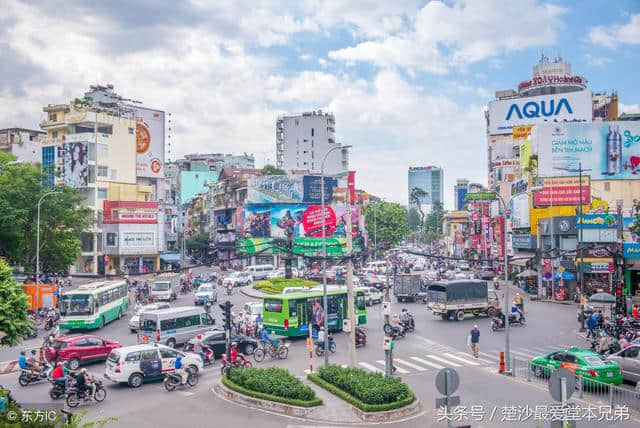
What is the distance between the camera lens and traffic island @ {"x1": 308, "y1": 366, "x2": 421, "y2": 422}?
58.3 feet

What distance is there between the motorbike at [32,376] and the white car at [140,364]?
2293mm

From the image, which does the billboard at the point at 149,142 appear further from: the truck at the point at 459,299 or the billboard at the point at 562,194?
the truck at the point at 459,299

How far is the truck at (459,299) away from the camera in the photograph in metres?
38.8

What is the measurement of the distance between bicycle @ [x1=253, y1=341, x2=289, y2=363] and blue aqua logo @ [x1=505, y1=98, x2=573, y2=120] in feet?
218

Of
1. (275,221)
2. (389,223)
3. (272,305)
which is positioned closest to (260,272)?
(275,221)

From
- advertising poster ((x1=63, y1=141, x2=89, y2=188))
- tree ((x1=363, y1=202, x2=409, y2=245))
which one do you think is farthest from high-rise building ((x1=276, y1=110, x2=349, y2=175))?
advertising poster ((x1=63, y1=141, x2=89, y2=188))

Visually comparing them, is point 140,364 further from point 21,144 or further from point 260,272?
point 21,144

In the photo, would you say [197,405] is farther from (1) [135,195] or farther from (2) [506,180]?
(2) [506,180]

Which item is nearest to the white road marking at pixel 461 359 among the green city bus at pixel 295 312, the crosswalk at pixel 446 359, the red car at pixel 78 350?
the crosswalk at pixel 446 359

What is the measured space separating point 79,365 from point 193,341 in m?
4.93

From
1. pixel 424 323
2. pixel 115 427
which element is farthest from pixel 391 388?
pixel 424 323

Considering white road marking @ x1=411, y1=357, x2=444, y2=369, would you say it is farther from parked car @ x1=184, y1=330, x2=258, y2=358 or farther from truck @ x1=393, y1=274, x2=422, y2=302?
truck @ x1=393, y1=274, x2=422, y2=302

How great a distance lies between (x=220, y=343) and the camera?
1102 inches

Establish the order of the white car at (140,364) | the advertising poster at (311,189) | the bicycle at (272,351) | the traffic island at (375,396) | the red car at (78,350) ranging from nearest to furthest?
1. the traffic island at (375,396)
2. the white car at (140,364)
3. the red car at (78,350)
4. the bicycle at (272,351)
5. the advertising poster at (311,189)
